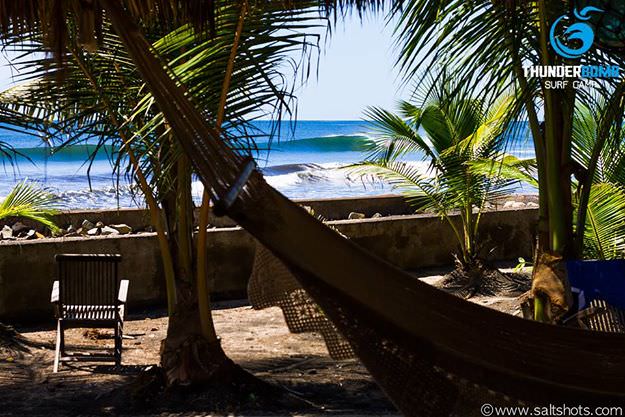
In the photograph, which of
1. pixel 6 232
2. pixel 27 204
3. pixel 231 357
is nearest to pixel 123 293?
pixel 231 357

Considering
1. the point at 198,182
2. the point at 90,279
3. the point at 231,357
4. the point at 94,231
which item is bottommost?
the point at 231,357

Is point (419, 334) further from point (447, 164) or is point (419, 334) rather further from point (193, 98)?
point (447, 164)

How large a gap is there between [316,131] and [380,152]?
4268 centimetres

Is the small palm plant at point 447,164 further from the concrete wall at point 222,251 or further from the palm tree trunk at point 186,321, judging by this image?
the palm tree trunk at point 186,321

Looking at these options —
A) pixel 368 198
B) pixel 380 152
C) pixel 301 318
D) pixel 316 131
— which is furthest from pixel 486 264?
pixel 316 131

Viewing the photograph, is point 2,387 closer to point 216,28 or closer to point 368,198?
point 216,28

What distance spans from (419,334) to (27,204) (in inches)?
193

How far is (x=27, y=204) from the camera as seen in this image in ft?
24.2

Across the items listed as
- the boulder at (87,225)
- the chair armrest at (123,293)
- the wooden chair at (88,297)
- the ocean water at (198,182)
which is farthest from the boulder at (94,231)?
the ocean water at (198,182)

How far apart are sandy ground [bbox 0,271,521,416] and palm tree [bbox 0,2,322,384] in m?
0.52

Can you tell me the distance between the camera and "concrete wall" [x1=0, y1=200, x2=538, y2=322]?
738 centimetres

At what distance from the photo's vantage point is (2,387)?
559cm

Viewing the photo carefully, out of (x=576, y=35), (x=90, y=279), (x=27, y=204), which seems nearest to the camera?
(x=576, y=35)

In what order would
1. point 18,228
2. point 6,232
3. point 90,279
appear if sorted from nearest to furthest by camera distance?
point 90,279
point 6,232
point 18,228
